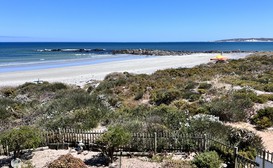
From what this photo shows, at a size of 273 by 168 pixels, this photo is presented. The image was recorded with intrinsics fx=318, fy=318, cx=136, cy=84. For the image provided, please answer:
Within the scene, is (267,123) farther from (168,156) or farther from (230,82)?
(230,82)

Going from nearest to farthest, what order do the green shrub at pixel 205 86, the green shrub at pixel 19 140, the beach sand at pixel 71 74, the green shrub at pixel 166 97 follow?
1. the green shrub at pixel 19 140
2. the green shrub at pixel 166 97
3. the green shrub at pixel 205 86
4. the beach sand at pixel 71 74

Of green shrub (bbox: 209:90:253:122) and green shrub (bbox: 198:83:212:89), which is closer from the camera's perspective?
green shrub (bbox: 209:90:253:122)

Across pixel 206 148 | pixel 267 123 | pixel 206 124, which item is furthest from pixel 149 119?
pixel 267 123

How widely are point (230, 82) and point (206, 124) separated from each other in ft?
41.0

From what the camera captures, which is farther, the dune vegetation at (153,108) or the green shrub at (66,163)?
the dune vegetation at (153,108)

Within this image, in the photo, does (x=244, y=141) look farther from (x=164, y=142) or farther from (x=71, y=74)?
(x=71, y=74)

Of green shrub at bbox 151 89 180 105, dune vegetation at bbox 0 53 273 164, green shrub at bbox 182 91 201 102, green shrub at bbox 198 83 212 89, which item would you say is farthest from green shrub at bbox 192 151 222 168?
green shrub at bbox 198 83 212 89

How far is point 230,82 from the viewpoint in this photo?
2427cm

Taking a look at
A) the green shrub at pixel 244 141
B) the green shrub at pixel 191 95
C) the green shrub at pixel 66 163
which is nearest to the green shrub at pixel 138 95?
the green shrub at pixel 191 95

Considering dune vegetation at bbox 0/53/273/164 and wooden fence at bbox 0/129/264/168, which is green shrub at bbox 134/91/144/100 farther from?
wooden fence at bbox 0/129/264/168

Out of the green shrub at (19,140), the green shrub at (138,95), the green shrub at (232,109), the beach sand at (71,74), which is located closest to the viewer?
the green shrub at (19,140)

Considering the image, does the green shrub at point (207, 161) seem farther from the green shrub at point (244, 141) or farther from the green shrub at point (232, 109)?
the green shrub at point (232, 109)

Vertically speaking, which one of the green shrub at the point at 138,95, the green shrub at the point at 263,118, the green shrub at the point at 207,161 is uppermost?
the green shrub at the point at 207,161

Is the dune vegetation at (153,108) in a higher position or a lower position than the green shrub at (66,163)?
lower
